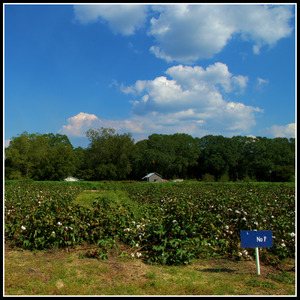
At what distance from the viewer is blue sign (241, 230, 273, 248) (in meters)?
3.44

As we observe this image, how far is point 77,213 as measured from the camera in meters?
5.29

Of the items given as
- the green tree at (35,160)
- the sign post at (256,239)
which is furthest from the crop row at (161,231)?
the green tree at (35,160)

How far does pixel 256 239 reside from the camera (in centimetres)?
347

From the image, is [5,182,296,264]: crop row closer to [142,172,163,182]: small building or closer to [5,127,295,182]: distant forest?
[5,127,295,182]: distant forest

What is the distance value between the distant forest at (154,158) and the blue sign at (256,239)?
146 ft

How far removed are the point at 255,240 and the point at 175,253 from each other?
139 cm

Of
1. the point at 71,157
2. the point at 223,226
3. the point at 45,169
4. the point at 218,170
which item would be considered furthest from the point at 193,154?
the point at 223,226

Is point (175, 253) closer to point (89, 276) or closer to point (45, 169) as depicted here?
point (89, 276)

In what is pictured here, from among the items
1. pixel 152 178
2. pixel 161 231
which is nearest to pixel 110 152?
pixel 152 178

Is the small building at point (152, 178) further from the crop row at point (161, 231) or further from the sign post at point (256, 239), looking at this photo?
the sign post at point (256, 239)

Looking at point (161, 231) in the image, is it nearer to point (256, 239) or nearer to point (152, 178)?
point (256, 239)

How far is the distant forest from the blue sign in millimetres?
44642

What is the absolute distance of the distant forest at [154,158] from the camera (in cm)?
4706

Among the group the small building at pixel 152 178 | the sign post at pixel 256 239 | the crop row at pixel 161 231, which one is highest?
the sign post at pixel 256 239
